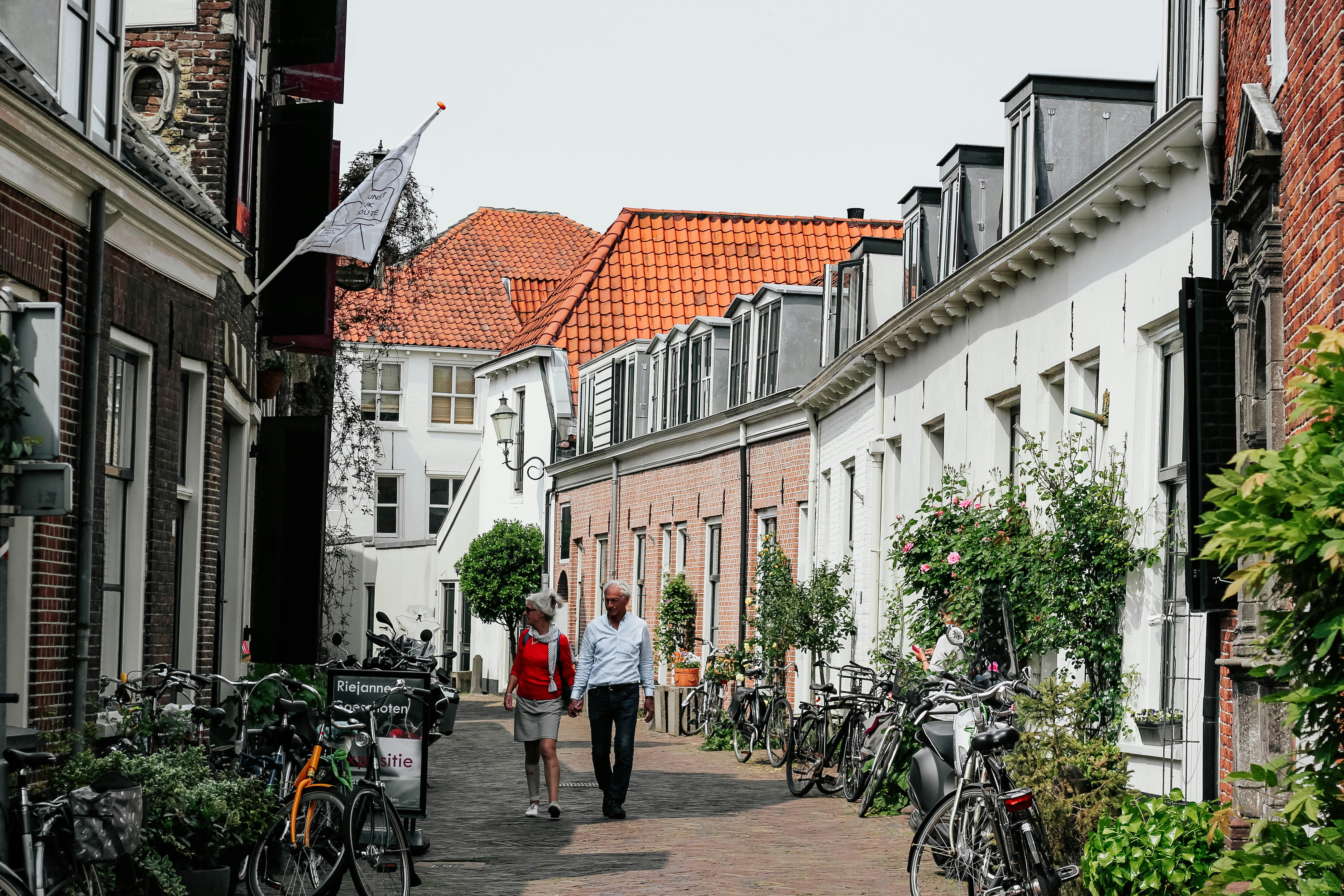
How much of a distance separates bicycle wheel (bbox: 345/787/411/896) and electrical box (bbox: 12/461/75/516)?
2.97 meters

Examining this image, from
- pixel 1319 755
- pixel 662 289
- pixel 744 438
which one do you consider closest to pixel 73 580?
pixel 1319 755

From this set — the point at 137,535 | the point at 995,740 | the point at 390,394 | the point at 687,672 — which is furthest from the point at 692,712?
the point at 390,394

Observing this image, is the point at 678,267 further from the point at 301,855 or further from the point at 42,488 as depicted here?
the point at 42,488

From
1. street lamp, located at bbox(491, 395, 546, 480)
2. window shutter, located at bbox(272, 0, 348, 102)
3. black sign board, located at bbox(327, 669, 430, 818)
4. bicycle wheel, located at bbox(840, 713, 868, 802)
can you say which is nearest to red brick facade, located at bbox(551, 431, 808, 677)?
street lamp, located at bbox(491, 395, 546, 480)

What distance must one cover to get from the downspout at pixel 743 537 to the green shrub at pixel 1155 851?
623 inches

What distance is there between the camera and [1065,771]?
9.22 metres

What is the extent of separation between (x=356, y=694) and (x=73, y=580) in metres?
2.18

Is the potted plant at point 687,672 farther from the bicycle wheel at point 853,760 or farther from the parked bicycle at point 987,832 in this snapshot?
the parked bicycle at point 987,832

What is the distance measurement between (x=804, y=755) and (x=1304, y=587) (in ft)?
37.9

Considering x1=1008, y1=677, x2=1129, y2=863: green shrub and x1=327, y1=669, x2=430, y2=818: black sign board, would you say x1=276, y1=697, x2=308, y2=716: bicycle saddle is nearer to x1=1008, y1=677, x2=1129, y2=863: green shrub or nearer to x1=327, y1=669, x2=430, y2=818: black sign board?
x1=327, y1=669, x2=430, y2=818: black sign board

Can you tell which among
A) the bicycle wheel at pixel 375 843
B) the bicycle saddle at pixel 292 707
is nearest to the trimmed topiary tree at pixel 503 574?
the bicycle wheel at pixel 375 843

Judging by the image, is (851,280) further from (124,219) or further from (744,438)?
(124,219)

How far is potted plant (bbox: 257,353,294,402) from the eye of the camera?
1568 centimetres

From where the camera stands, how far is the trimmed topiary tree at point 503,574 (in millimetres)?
35156
